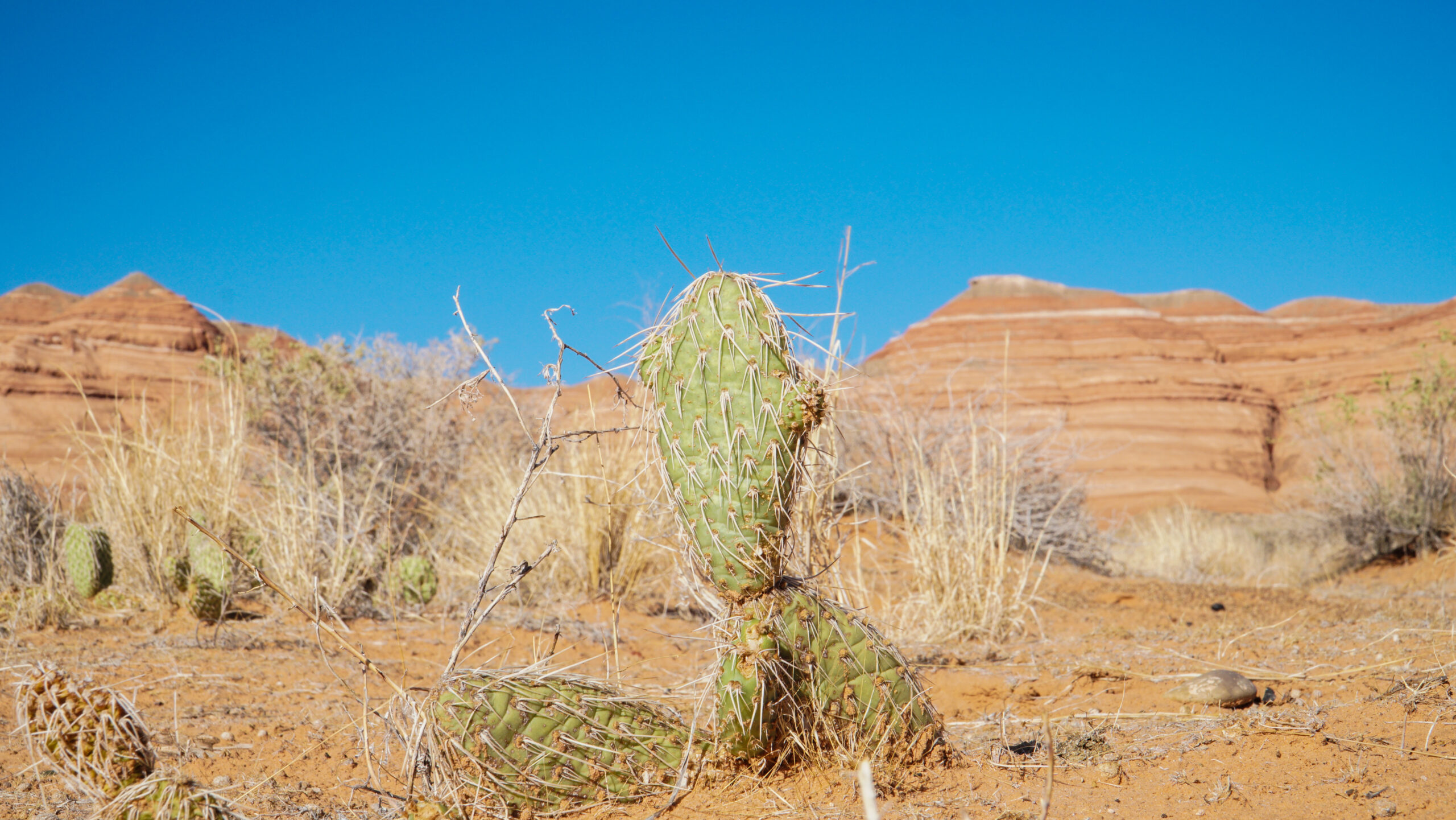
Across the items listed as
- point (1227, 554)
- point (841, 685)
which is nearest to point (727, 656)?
point (841, 685)

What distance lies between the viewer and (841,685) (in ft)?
7.52

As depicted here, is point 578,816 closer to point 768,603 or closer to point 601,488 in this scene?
point 768,603

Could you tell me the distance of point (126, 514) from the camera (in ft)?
17.9

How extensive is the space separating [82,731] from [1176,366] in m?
37.9

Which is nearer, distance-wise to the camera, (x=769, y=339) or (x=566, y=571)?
(x=769, y=339)

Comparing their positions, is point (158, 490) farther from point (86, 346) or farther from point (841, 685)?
point (86, 346)

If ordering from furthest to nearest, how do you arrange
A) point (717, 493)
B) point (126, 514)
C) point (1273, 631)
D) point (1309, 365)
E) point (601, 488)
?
point (1309, 365) < point (601, 488) < point (126, 514) < point (1273, 631) < point (717, 493)

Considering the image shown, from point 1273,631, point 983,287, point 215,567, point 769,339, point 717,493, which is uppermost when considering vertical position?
point 983,287

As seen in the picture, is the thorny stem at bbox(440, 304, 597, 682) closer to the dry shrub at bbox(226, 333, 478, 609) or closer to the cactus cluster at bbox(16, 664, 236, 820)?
the cactus cluster at bbox(16, 664, 236, 820)

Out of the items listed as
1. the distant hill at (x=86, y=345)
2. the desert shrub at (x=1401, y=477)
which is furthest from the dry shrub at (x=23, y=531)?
the distant hill at (x=86, y=345)

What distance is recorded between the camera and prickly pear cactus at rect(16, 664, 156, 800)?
5.08 ft

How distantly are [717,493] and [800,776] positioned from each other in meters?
0.78

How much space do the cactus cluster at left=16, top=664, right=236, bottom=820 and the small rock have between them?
2.84 meters

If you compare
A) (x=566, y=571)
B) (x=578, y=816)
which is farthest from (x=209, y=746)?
(x=566, y=571)
